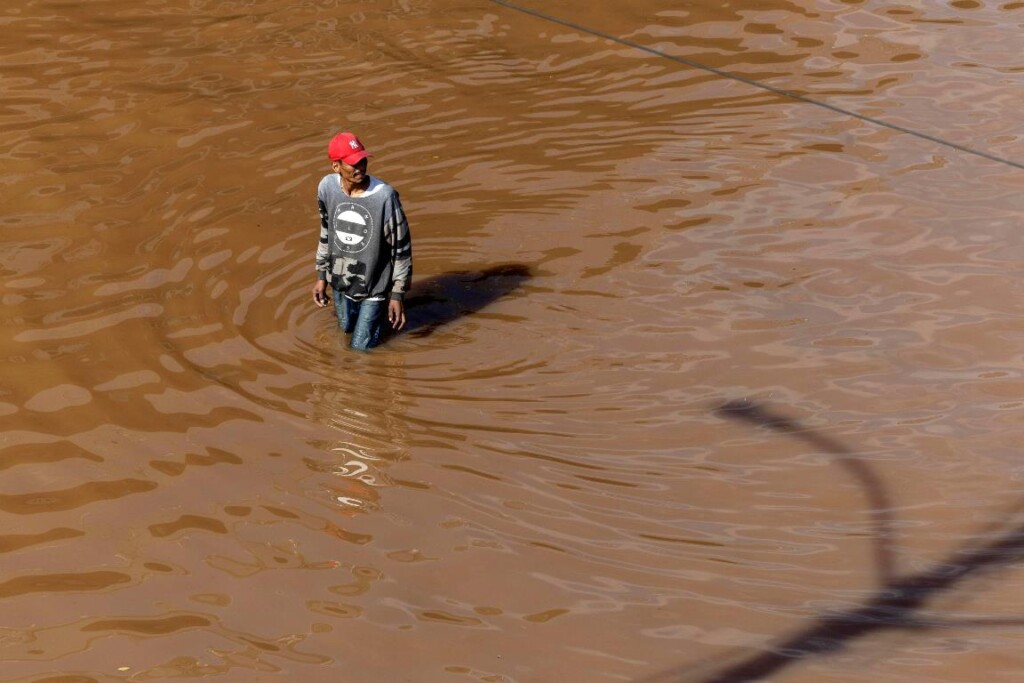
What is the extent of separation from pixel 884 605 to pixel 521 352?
3150mm

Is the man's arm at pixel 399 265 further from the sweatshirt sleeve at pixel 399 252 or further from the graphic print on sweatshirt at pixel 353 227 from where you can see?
the graphic print on sweatshirt at pixel 353 227

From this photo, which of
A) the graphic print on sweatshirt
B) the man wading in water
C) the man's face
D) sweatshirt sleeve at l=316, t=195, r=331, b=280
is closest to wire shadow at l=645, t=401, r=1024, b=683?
the man wading in water

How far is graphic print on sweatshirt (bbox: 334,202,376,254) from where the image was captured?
7520mm

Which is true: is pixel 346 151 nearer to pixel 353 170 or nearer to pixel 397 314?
pixel 353 170

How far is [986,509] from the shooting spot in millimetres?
6441

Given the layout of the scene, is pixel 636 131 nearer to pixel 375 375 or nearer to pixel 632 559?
pixel 375 375

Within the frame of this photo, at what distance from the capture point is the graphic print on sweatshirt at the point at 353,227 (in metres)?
7.52

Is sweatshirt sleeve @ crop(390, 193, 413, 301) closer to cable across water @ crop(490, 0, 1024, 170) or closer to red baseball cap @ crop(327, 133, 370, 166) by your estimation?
red baseball cap @ crop(327, 133, 370, 166)

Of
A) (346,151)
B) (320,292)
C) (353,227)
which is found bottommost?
(320,292)

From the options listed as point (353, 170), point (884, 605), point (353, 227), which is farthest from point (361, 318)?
point (884, 605)

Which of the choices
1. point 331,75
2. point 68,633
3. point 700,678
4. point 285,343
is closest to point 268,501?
point 68,633

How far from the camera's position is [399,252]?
7.60 meters

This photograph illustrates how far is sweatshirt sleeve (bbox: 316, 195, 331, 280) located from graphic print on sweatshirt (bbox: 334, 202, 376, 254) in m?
0.09

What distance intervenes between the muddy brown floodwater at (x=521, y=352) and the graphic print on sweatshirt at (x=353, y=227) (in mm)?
805
